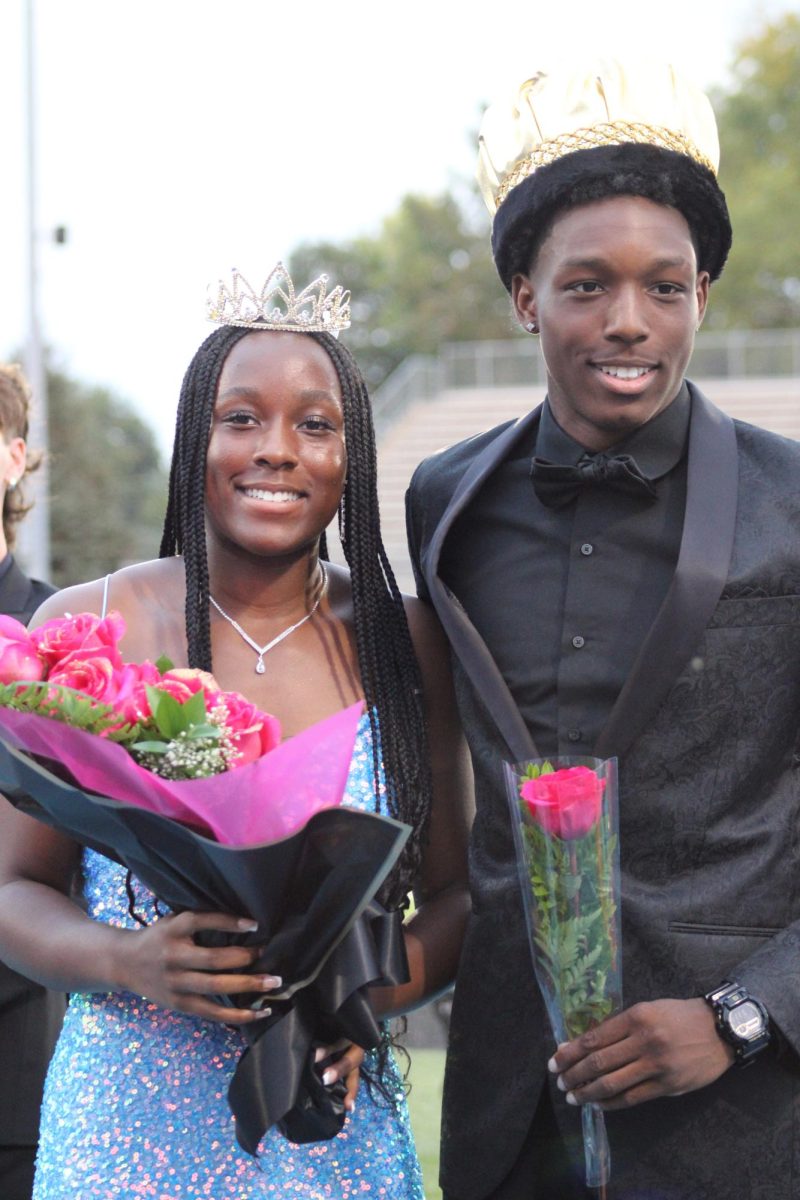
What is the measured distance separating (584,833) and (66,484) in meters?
30.3

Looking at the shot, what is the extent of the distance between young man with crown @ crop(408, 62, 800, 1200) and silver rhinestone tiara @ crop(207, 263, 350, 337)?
0.39 meters

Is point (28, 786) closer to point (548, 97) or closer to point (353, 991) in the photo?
point (353, 991)

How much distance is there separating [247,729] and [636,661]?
77 centimetres

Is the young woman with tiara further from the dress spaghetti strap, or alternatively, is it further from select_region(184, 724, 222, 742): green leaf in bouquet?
select_region(184, 724, 222, 742): green leaf in bouquet

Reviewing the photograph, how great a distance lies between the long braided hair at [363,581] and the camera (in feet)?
11.0

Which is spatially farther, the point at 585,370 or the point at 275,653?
the point at 275,653

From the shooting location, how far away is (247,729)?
2631 millimetres

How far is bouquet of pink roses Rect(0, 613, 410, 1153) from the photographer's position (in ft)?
8.13

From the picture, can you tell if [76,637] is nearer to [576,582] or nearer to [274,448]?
[274,448]

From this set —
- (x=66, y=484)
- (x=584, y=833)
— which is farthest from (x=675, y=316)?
(x=66, y=484)

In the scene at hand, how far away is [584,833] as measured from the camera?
262 cm

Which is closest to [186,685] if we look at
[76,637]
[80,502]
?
[76,637]

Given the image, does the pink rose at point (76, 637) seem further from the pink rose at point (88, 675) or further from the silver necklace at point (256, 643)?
the silver necklace at point (256, 643)

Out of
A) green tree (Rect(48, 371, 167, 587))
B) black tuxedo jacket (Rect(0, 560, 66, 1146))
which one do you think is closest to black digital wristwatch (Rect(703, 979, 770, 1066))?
black tuxedo jacket (Rect(0, 560, 66, 1146))
